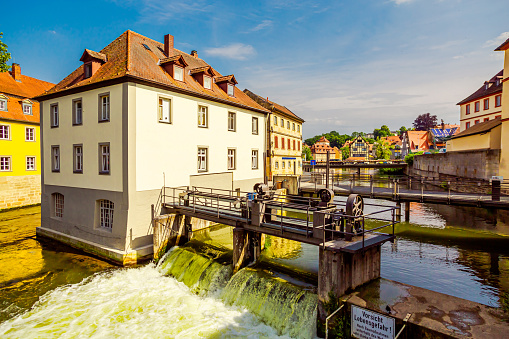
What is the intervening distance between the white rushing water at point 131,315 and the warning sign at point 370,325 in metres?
2.84

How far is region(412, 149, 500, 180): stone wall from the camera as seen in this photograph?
88.2ft

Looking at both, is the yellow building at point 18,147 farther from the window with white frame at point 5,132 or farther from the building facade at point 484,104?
the building facade at point 484,104

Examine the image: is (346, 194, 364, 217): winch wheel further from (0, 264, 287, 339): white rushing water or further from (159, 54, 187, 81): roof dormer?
(159, 54, 187, 81): roof dormer

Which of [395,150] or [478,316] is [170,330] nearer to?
[478,316]

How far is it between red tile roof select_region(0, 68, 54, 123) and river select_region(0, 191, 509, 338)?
56.6 ft

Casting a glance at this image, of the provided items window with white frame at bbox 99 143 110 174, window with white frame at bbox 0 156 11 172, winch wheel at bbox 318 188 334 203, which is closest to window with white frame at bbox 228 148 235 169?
window with white frame at bbox 99 143 110 174

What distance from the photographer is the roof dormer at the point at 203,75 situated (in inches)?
848

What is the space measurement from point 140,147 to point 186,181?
3973 millimetres

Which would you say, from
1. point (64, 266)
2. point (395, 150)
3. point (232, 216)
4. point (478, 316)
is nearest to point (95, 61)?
point (64, 266)

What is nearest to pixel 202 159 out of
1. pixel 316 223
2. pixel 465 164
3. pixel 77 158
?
pixel 77 158

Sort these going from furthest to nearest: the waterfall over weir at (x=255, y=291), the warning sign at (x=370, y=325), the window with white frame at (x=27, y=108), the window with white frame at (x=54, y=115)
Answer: the window with white frame at (x=27, y=108) → the window with white frame at (x=54, y=115) → the waterfall over weir at (x=255, y=291) → the warning sign at (x=370, y=325)

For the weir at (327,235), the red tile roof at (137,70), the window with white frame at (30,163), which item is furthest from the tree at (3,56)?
the weir at (327,235)

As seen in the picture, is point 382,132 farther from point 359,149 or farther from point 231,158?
point 231,158

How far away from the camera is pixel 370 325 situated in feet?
25.4
